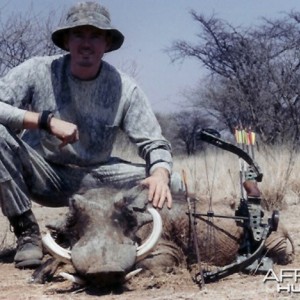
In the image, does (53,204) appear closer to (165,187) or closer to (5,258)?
(5,258)

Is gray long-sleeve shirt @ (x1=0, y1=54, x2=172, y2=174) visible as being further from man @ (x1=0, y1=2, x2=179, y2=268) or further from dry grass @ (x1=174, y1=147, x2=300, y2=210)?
dry grass @ (x1=174, y1=147, x2=300, y2=210)

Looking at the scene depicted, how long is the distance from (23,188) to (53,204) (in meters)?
0.43

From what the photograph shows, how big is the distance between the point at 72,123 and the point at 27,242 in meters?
0.74

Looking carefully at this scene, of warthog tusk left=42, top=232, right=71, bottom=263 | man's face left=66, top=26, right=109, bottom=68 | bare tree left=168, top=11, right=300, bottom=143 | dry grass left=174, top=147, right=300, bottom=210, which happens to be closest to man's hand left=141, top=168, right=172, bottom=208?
warthog tusk left=42, top=232, right=71, bottom=263

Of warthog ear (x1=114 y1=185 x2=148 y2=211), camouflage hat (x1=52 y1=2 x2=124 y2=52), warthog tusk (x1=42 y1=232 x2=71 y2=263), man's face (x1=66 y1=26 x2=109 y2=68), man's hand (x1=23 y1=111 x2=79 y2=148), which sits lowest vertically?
warthog tusk (x1=42 y1=232 x2=71 y2=263)

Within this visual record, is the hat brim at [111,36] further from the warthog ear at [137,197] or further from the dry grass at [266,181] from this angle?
the dry grass at [266,181]

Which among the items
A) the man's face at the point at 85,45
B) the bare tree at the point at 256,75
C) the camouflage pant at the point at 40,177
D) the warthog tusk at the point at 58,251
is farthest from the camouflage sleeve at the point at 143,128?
the bare tree at the point at 256,75

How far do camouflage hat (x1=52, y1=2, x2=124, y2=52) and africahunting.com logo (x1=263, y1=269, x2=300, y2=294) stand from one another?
168 cm

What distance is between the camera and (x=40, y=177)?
15.0ft

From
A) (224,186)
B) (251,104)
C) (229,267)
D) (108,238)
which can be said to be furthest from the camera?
(251,104)

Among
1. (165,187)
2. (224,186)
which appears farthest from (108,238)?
(224,186)

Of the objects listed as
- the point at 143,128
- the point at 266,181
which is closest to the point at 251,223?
the point at 143,128

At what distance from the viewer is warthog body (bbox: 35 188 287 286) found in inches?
129

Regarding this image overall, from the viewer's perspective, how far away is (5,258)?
4527 millimetres
